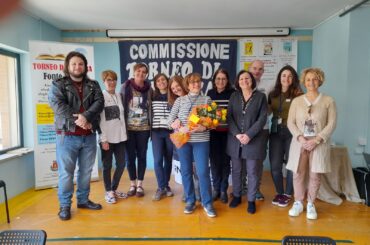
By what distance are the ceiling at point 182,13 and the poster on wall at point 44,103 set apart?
1.64 ft

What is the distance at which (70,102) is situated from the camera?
2828 millimetres

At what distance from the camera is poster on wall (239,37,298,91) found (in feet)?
15.5

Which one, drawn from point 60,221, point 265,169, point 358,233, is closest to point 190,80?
point 60,221

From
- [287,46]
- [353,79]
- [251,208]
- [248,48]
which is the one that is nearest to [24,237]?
[251,208]

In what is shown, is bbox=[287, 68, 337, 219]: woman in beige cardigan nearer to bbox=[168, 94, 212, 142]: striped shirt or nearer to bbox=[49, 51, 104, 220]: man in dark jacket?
bbox=[168, 94, 212, 142]: striped shirt

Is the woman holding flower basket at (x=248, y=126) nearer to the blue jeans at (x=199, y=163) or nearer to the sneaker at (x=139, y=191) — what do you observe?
the blue jeans at (x=199, y=163)

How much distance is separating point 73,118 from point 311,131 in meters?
A: 2.31

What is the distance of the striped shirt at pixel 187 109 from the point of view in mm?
2846

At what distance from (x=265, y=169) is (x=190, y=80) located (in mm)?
2738

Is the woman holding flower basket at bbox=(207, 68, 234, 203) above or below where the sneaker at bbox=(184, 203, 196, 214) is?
above

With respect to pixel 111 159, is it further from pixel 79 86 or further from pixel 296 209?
pixel 296 209

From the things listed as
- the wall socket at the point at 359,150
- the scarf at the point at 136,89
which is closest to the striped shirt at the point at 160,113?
the scarf at the point at 136,89

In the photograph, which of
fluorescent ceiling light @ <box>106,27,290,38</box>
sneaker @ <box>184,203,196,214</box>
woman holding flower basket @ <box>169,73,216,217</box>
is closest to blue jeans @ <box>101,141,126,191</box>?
woman holding flower basket @ <box>169,73,216,217</box>

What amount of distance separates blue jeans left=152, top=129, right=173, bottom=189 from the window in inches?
77.7
